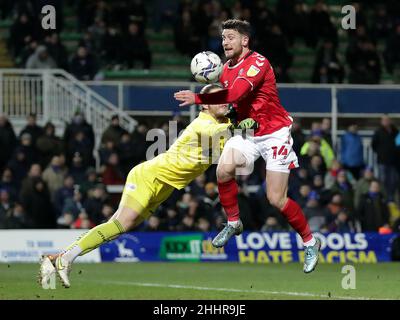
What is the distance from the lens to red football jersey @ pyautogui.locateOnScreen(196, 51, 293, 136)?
13688 mm

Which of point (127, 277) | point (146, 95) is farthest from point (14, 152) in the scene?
point (127, 277)

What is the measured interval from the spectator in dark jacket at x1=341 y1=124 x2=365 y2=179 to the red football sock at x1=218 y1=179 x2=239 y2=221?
10369mm

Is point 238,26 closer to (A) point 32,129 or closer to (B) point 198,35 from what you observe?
(A) point 32,129

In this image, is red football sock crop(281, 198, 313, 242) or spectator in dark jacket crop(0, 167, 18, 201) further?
spectator in dark jacket crop(0, 167, 18, 201)

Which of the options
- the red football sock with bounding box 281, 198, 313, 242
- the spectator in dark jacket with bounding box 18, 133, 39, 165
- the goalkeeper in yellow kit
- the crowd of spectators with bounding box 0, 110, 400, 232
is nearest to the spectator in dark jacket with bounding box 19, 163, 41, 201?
the crowd of spectators with bounding box 0, 110, 400, 232

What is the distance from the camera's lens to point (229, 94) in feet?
44.1

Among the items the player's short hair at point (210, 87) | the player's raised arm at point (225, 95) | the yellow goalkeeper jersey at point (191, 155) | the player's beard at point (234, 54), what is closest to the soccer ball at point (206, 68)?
the player's short hair at point (210, 87)

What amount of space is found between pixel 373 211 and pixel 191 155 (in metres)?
8.86

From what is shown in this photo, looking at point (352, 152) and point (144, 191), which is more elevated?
point (352, 152)

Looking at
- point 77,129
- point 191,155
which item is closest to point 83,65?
point 77,129

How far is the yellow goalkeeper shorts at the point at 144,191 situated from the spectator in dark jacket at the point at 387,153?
1061 centimetres

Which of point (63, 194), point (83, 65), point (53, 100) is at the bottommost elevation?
point (63, 194)

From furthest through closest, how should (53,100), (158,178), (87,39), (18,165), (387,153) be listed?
(87,39)
(53,100)
(387,153)
(18,165)
(158,178)

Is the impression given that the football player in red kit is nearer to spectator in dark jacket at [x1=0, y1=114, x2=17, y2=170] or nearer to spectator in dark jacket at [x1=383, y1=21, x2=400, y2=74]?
spectator in dark jacket at [x1=0, y1=114, x2=17, y2=170]
